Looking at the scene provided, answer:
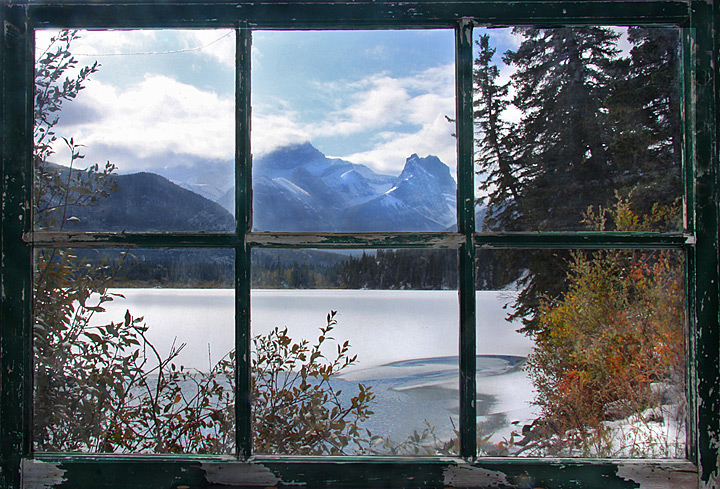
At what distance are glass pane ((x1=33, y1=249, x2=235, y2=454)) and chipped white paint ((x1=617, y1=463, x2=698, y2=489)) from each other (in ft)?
2.87

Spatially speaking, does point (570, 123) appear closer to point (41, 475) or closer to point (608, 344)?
Answer: point (608, 344)

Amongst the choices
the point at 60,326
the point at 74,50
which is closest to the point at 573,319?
the point at 60,326

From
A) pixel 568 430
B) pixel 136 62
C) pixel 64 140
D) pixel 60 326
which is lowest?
pixel 568 430

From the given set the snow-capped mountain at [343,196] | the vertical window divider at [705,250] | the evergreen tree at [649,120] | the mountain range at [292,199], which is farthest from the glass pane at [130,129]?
the vertical window divider at [705,250]

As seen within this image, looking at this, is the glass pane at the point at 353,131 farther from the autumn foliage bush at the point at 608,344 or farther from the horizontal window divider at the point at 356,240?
the autumn foliage bush at the point at 608,344

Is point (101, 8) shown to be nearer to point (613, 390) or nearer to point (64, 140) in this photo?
point (64, 140)

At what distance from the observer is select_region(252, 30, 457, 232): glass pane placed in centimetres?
103

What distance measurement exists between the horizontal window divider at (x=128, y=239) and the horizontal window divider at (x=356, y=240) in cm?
8

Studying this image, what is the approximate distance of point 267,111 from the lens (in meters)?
1.04

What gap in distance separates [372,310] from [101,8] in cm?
95

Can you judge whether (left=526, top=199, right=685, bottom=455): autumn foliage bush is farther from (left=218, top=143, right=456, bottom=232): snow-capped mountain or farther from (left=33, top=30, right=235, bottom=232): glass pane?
(left=33, top=30, right=235, bottom=232): glass pane

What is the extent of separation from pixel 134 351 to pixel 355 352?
21.4 inches

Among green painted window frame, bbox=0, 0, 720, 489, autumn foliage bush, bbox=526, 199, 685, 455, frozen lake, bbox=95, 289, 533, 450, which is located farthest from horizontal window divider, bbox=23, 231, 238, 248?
autumn foliage bush, bbox=526, 199, 685, 455

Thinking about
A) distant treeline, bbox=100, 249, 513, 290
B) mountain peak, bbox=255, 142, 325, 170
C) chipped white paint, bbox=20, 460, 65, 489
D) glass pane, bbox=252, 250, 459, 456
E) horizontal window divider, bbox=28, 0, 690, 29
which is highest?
horizontal window divider, bbox=28, 0, 690, 29
